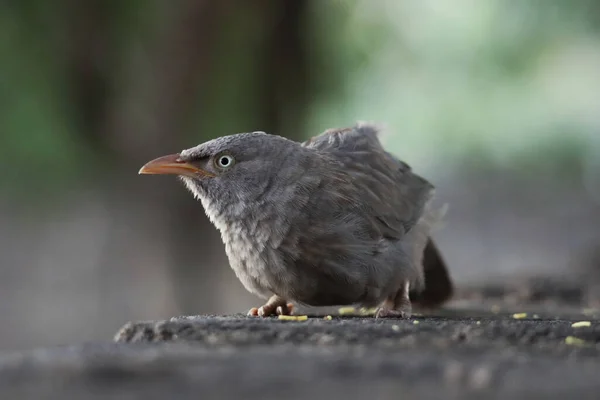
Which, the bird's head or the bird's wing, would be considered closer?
the bird's head

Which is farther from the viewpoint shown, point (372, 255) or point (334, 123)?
point (334, 123)

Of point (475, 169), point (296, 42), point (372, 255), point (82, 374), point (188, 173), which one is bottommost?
point (82, 374)

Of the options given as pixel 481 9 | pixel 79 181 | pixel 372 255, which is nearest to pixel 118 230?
pixel 79 181

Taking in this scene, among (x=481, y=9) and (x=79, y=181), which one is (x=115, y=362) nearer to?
(x=79, y=181)

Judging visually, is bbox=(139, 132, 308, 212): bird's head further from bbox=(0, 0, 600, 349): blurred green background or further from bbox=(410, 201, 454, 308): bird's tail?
bbox=(0, 0, 600, 349): blurred green background

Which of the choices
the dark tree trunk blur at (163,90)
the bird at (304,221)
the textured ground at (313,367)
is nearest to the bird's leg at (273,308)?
the bird at (304,221)

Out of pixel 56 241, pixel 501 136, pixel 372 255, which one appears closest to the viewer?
pixel 372 255

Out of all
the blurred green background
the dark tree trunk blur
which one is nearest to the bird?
the blurred green background

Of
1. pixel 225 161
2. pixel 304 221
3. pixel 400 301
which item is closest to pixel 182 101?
pixel 225 161

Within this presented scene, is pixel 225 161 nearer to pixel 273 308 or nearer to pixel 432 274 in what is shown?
pixel 273 308
